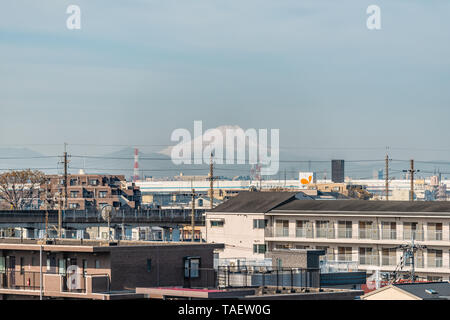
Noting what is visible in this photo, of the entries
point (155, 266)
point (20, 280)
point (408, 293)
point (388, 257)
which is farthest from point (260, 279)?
point (388, 257)

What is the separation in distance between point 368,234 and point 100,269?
34745 mm

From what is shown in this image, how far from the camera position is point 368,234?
206ft

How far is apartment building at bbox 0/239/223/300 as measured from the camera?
30266mm

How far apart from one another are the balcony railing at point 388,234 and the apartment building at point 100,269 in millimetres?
29418

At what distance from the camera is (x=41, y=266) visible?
31.7 m

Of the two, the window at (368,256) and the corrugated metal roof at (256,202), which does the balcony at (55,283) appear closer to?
the window at (368,256)

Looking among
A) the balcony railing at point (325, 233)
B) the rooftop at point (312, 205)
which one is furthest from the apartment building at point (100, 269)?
the balcony railing at point (325, 233)

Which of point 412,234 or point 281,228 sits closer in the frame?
point 412,234

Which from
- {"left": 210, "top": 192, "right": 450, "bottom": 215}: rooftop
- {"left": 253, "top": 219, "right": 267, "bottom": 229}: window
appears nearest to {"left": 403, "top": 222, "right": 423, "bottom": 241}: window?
{"left": 210, "top": 192, "right": 450, "bottom": 215}: rooftop

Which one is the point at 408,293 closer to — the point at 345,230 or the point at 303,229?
the point at 345,230

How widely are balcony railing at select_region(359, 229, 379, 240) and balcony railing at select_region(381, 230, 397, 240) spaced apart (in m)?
0.44

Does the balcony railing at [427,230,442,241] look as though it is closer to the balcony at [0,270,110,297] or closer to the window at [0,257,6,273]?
the window at [0,257,6,273]

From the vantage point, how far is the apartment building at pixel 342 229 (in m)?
59.5

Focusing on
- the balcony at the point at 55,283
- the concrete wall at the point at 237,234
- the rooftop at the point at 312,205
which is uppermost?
the rooftop at the point at 312,205
